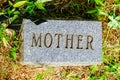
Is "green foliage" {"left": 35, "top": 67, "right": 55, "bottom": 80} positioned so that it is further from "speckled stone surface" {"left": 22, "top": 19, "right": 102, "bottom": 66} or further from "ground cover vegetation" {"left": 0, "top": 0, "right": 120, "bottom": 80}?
"speckled stone surface" {"left": 22, "top": 19, "right": 102, "bottom": 66}

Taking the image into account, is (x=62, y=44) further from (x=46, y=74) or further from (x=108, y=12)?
(x=108, y=12)

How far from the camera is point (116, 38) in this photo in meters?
2.47

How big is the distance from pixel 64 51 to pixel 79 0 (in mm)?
442

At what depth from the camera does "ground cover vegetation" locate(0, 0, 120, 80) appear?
7.48 feet

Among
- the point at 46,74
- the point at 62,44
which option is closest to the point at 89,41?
the point at 62,44

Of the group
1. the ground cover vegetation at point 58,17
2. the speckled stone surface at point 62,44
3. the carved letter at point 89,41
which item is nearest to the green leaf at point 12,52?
the ground cover vegetation at point 58,17

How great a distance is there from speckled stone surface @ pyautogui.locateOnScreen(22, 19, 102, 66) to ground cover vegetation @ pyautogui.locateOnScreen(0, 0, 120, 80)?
0.10 metres

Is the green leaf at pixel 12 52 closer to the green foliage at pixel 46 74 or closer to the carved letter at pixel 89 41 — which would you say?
the green foliage at pixel 46 74

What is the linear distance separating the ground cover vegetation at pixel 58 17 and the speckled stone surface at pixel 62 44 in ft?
0.33

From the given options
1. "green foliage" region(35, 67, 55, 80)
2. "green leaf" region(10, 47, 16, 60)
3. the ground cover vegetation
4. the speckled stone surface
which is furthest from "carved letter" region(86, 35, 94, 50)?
"green leaf" region(10, 47, 16, 60)

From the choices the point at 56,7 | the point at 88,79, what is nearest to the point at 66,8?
the point at 56,7

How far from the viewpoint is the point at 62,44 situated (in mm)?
2195

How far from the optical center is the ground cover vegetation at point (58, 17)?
228 cm

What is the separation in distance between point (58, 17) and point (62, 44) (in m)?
0.26
